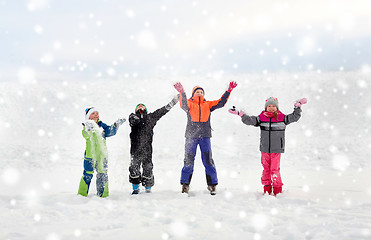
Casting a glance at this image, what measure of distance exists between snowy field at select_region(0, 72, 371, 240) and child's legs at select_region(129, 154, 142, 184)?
33 centimetres

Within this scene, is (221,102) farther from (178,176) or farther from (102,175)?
(178,176)

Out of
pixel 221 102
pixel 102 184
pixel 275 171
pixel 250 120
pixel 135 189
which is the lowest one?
pixel 135 189

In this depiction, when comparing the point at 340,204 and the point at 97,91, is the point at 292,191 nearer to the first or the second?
the point at 340,204

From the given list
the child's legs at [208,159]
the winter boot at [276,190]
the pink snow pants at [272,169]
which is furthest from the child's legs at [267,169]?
the child's legs at [208,159]

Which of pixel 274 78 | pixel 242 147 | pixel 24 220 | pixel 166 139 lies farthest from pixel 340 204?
pixel 274 78

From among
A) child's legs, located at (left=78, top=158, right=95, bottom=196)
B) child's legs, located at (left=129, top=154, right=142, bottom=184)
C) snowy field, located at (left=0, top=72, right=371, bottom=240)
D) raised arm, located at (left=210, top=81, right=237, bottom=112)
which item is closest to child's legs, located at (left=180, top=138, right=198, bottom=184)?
snowy field, located at (left=0, top=72, right=371, bottom=240)

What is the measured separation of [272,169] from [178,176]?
3679 mm

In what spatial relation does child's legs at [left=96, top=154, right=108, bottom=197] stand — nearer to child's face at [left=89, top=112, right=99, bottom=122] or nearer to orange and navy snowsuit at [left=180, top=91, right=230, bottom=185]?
child's face at [left=89, top=112, right=99, bottom=122]

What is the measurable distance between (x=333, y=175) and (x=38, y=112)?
794 inches

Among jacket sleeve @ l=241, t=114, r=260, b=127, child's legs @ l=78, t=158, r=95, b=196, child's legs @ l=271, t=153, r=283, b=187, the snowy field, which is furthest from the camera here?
jacket sleeve @ l=241, t=114, r=260, b=127

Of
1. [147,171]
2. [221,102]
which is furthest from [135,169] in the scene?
[221,102]

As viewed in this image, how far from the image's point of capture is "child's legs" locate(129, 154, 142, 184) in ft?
21.8

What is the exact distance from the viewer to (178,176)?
9.52 meters

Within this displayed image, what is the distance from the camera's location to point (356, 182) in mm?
8047
